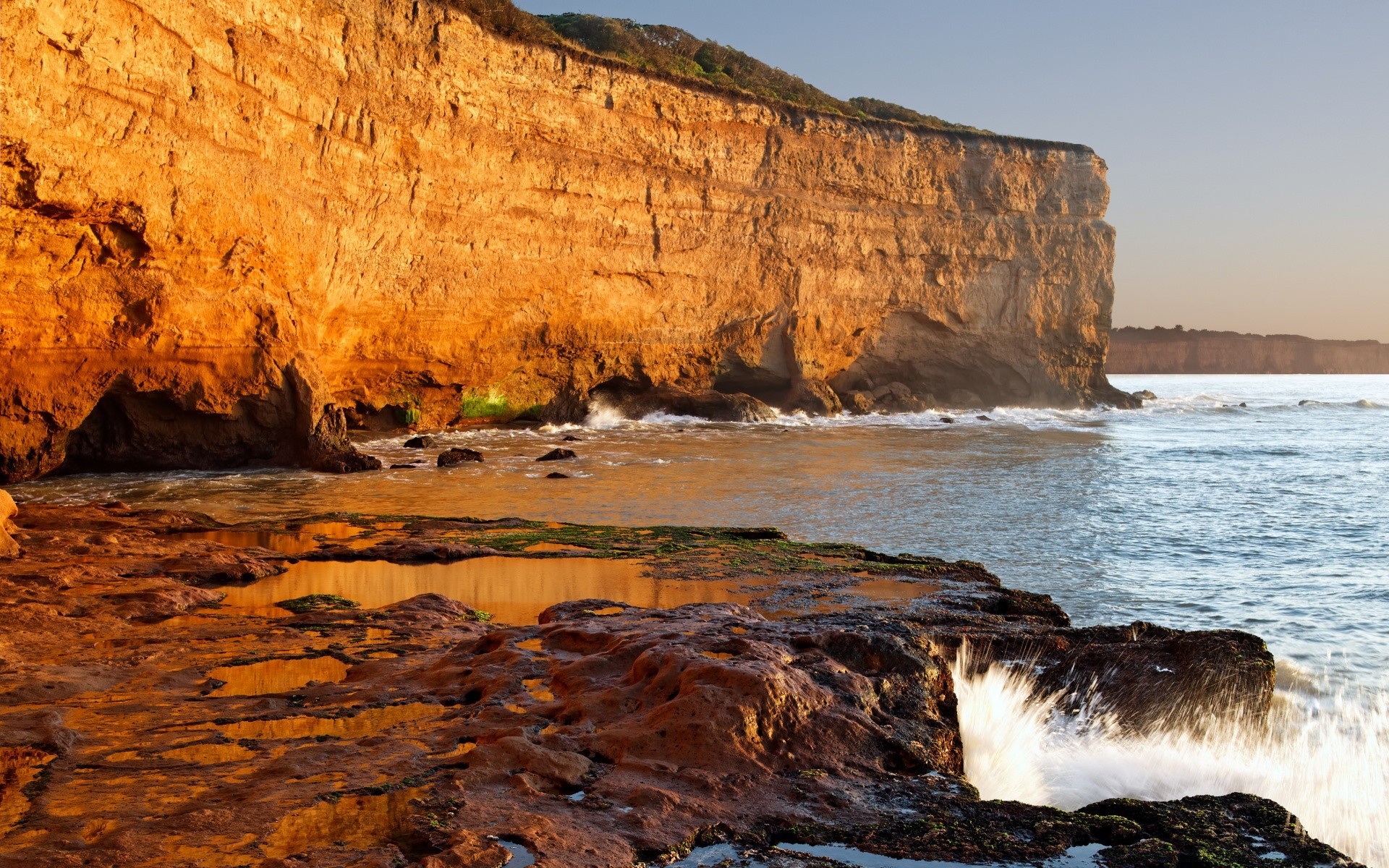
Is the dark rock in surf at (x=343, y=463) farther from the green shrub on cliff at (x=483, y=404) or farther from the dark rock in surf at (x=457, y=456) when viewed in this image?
the green shrub on cliff at (x=483, y=404)

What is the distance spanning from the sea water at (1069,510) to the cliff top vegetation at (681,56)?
406 inches

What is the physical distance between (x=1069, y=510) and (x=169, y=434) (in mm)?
13444

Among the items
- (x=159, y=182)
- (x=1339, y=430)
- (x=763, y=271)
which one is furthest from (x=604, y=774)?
(x=1339, y=430)

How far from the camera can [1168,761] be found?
14.7 ft

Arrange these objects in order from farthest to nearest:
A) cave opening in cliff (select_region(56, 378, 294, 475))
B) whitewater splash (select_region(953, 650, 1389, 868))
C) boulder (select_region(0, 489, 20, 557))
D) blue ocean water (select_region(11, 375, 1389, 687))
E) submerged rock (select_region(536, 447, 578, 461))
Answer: submerged rock (select_region(536, 447, 578, 461)) < cave opening in cliff (select_region(56, 378, 294, 475)) < blue ocean water (select_region(11, 375, 1389, 687)) < boulder (select_region(0, 489, 20, 557)) < whitewater splash (select_region(953, 650, 1389, 868))

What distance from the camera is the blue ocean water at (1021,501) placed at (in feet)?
26.8

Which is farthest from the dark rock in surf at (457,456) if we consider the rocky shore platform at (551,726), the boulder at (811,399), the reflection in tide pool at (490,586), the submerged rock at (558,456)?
the boulder at (811,399)

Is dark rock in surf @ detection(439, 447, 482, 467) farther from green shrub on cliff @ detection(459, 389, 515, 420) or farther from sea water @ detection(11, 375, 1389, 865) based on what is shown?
green shrub on cliff @ detection(459, 389, 515, 420)

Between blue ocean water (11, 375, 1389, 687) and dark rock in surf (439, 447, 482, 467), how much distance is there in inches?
13.0

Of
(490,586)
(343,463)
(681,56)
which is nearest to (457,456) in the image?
(343,463)

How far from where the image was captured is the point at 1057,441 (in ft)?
77.4

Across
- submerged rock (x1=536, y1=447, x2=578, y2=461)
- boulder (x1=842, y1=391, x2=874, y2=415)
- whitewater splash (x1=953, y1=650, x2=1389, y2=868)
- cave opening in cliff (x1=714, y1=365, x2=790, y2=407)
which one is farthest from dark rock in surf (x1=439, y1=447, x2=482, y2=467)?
boulder (x1=842, y1=391, x2=874, y2=415)

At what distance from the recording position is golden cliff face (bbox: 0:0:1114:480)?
42.8ft

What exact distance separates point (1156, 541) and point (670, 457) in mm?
9365
